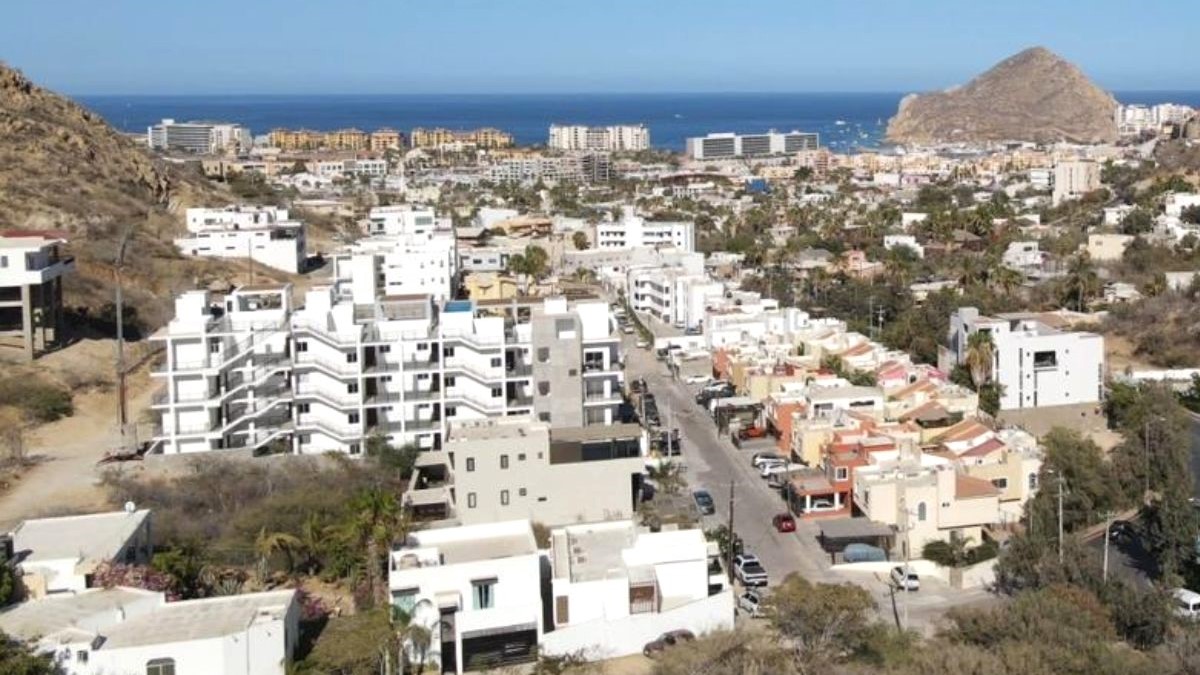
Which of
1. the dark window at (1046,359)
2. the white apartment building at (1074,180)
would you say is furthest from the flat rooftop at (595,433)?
the white apartment building at (1074,180)

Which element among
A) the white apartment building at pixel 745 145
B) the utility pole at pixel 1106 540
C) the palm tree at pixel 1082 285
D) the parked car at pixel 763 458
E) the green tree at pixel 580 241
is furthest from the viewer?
the white apartment building at pixel 745 145

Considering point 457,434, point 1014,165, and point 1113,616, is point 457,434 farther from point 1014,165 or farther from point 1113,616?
point 1014,165

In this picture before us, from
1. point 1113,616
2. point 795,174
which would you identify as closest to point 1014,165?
point 795,174

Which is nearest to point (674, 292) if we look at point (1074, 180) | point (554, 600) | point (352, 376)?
point (352, 376)

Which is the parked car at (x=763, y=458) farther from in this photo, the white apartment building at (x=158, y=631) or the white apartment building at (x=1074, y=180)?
the white apartment building at (x=1074, y=180)

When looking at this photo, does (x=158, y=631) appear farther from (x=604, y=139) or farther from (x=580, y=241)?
(x=604, y=139)

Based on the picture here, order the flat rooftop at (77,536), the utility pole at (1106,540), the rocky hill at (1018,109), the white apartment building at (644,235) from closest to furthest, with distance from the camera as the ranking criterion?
the flat rooftop at (77,536) < the utility pole at (1106,540) < the white apartment building at (644,235) < the rocky hill at (1018,109)
